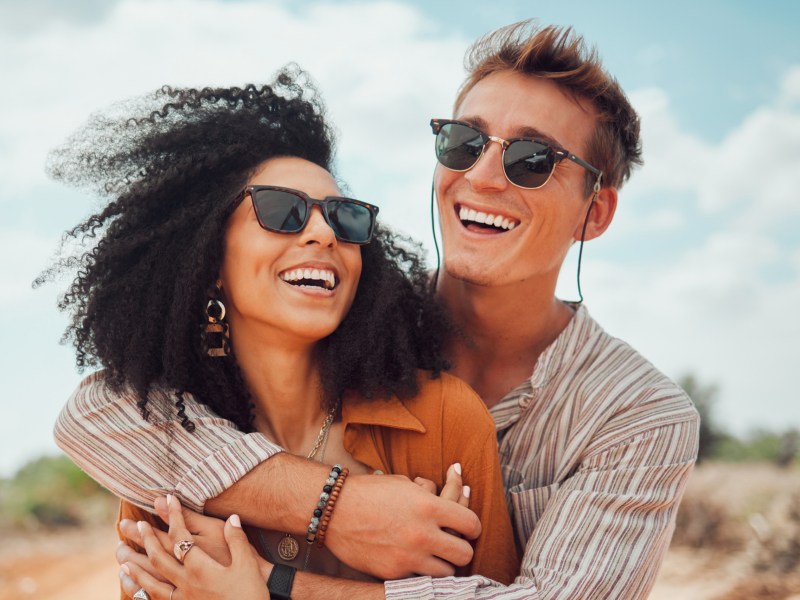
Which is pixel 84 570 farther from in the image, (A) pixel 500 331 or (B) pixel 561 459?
(B) pixel 561 459

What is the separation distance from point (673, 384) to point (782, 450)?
884 cm

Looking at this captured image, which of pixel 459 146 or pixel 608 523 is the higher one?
pixel 459 146

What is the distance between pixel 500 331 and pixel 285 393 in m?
1.35

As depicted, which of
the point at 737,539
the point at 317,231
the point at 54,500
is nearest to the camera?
the point at 317,231

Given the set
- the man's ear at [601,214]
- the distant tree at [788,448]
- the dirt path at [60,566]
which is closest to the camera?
the man's ear at [601,214]

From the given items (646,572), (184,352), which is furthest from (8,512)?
(646,572)

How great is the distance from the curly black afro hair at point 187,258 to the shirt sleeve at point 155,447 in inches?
2.7

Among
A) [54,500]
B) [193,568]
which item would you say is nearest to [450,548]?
[193,568]

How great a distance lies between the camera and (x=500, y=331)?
4215 millimetres

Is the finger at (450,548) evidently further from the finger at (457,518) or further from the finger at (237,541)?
the finger at (237,541)

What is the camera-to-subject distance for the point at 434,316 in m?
3.70

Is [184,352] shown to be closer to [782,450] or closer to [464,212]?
[464,212]

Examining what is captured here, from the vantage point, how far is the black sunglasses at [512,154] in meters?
3.90

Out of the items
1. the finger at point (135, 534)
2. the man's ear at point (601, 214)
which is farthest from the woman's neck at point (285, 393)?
the man's ear at point (601, 214)
